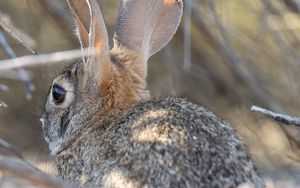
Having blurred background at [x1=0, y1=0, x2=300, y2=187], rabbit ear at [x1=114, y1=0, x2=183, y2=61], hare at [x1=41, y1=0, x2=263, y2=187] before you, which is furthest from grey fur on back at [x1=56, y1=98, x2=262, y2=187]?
blurred background at [x1=0, y1=0, x2=300, y2=187]

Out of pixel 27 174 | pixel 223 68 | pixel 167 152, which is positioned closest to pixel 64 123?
pixel 167 152

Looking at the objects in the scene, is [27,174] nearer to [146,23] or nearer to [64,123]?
[64,123]

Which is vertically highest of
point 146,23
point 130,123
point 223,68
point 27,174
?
point 27,174

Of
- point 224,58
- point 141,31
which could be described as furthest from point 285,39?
point 141,31

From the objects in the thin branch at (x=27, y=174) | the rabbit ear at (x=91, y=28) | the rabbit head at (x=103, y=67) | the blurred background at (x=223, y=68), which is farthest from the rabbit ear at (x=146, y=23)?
the thin branch at (x=27, y=174)

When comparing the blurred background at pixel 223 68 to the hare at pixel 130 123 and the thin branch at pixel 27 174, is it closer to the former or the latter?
the hare at pixel 130 123

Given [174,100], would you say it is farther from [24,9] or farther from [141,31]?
[24,9]
